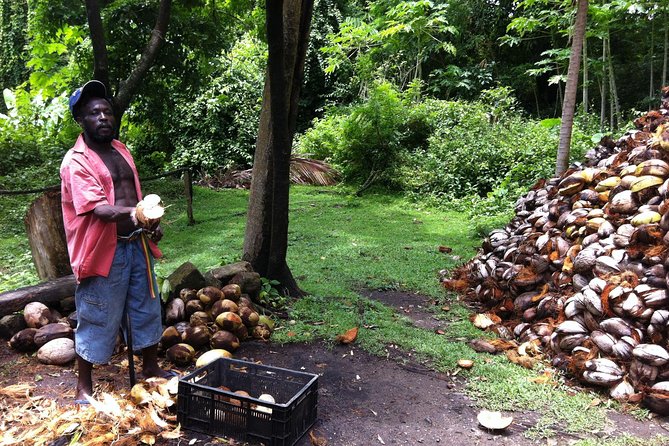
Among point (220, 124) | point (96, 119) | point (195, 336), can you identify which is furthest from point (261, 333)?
point (220, 124)

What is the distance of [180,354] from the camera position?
3.42 metres

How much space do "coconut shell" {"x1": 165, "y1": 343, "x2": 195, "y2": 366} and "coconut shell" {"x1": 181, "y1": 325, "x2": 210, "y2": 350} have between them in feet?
0.25

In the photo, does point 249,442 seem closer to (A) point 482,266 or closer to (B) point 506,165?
(A) point 482,266

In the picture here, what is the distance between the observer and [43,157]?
971 cm

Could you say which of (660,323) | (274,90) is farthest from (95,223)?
(660,323)

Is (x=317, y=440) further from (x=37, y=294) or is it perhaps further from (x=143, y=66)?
(x=143, y=66)

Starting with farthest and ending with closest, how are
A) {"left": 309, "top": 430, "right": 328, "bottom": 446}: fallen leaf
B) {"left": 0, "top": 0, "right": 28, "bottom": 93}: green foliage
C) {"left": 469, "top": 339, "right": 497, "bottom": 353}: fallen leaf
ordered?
1. {"left": 0, "top": 0, "right": 28, "bottom": 93}: green foliage
2. {"left": 469, "top": 339, "right": 497, "bottom": 353}: fallen leaf
3. {"left": 309, "top": 430, "right": 328, "bottom": 446}: fallen leaf

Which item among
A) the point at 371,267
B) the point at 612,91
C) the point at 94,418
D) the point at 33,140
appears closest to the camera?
the point at 94,418

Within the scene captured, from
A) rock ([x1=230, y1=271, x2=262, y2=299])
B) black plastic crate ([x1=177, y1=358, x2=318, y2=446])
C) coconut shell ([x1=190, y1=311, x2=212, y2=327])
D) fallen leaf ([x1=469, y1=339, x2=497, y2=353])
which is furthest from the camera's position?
rock ([x1=230, y1=271, x2=262, y2=299])

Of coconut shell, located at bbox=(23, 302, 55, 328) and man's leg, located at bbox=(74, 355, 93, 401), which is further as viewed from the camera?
coconut shell, located at bbox=(23, 302, 55, 328)

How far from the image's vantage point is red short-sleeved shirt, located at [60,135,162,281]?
2.70 metres

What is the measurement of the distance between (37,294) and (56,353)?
61cm

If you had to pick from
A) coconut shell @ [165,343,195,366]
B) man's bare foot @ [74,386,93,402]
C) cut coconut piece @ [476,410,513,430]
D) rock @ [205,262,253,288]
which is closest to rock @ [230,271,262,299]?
rock @ [205,262,253,288]

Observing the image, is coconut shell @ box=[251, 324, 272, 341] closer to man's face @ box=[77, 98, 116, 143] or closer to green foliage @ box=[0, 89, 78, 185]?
man's face @ box=[77, 98, 116, 143]
